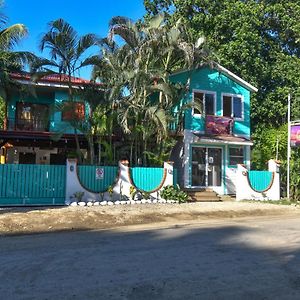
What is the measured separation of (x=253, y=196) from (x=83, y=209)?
31.5ft

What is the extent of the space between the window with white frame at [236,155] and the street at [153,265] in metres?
13.1

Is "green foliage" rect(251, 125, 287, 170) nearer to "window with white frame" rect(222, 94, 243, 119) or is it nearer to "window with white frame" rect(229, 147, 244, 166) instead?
"window with white frame" rect(229, 147, 244, 166)

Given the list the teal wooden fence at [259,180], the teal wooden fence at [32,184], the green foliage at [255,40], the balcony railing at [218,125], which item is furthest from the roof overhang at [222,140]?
the teal wooden fence at [32,184]

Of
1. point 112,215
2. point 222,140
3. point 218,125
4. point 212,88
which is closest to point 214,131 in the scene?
point 218,125

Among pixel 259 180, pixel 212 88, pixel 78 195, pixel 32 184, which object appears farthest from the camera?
pixel 212 88

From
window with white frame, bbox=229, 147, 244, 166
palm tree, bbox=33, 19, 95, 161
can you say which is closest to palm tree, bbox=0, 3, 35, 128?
palm tree, bbox=33, 19, 95, 161

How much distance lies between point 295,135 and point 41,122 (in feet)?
44.4

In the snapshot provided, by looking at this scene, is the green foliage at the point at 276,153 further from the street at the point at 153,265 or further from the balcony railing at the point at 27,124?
the street at the point at 153,265

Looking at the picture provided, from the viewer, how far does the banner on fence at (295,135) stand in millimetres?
23616

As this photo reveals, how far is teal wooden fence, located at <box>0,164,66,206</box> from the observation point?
56.1ft


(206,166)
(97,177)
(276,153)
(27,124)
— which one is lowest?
(97,177)

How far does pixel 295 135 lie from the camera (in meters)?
23.8

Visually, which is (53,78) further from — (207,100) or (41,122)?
(207,100)

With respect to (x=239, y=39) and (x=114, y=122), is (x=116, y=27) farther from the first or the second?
(x=239, y=39)
